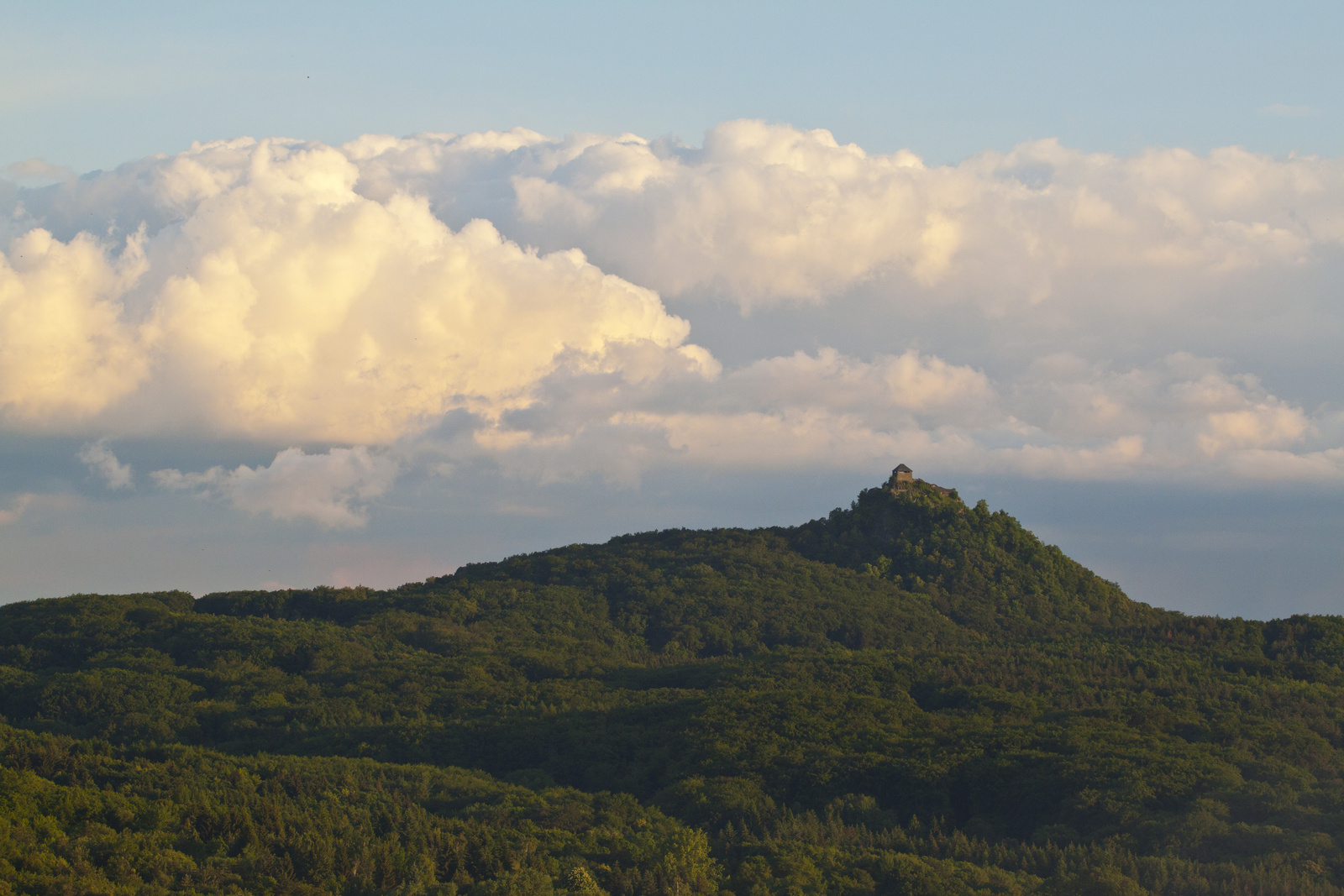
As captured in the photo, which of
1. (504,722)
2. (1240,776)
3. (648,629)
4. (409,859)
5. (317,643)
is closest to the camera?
(409,859)

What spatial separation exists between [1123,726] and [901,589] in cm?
7623

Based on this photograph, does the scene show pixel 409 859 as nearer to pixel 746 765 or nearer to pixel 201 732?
pixel 746 765

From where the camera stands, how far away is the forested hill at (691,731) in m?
58.6

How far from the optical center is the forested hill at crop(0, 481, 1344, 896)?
2307 inches

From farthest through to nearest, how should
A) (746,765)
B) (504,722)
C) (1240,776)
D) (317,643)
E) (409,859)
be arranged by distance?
1. (317,643)
2. (504,722)
3. (746,765)
4. (1240,776)
5. (409,859)

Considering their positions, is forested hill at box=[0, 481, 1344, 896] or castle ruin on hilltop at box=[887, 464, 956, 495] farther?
castle ruin on hilltop at box=[887, 464, 956, 495]

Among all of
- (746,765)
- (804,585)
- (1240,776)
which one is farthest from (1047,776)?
(804,585)

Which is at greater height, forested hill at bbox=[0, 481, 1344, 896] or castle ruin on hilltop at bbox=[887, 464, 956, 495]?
castle ruin on hilltop at bbox=[887, 464, 956, 495]

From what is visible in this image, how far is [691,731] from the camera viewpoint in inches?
3691

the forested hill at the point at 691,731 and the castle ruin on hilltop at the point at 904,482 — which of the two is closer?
the forested hill at the point at 691,731

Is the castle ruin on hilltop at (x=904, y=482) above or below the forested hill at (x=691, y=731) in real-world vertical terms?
above

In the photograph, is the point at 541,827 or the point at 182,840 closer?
the point at 182,840

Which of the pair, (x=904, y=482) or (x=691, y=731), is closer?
(x=691, y=731)

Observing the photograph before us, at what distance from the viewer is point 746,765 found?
87000 millimetres
